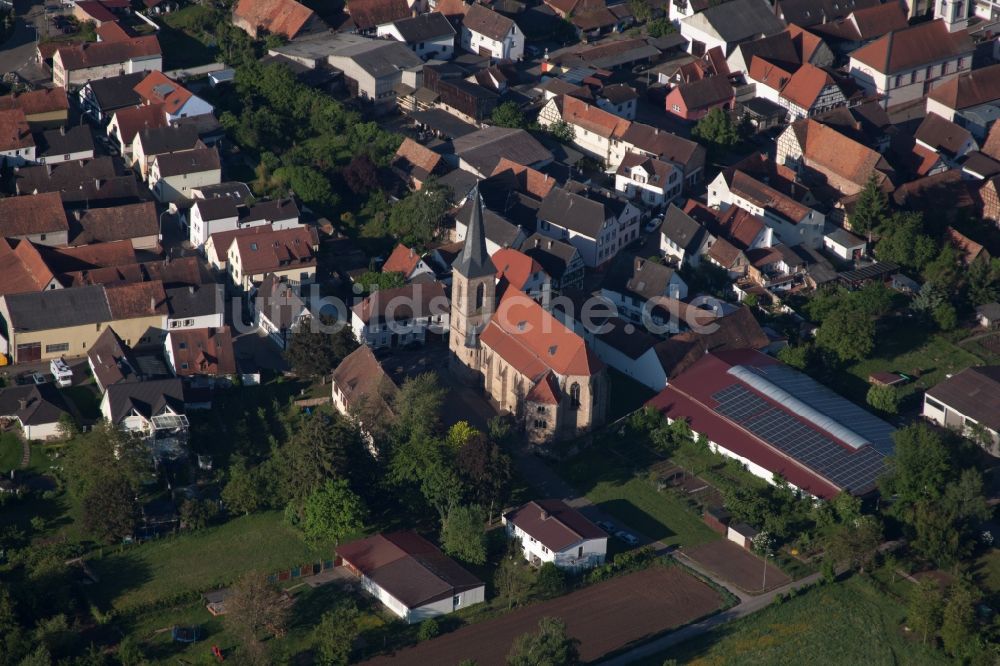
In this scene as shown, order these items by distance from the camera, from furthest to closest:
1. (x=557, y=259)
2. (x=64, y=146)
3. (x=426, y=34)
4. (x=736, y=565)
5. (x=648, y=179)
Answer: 1. (x=426, y=34)
2. (x=64, y=146)
3. (x=648, y=179)
4. (x=557, y=259)
5. (x=736, y=565)

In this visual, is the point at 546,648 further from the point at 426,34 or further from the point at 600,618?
the point at 426,34

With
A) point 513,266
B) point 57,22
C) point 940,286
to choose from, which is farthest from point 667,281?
point 57,22

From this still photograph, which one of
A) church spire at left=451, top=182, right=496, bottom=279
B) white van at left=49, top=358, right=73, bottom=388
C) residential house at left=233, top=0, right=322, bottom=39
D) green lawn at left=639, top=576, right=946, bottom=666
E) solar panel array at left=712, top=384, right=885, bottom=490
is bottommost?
green lawn at left=639, top=576, right=946, bottom=666

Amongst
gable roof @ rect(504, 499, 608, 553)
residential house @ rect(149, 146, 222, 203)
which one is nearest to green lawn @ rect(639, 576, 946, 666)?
gable roof @ rect(504, 499, 608, 553)

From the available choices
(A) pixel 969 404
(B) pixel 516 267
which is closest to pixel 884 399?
(A) pixel 969 404

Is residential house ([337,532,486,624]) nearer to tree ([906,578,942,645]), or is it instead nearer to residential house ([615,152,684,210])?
tree ([906,578,942,645])

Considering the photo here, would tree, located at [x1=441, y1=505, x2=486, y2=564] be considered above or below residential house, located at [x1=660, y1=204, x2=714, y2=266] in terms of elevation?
below

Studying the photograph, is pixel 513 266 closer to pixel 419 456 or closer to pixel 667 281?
pixel 667 281

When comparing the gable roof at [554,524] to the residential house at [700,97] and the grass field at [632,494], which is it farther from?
the residential house at [700,97]
